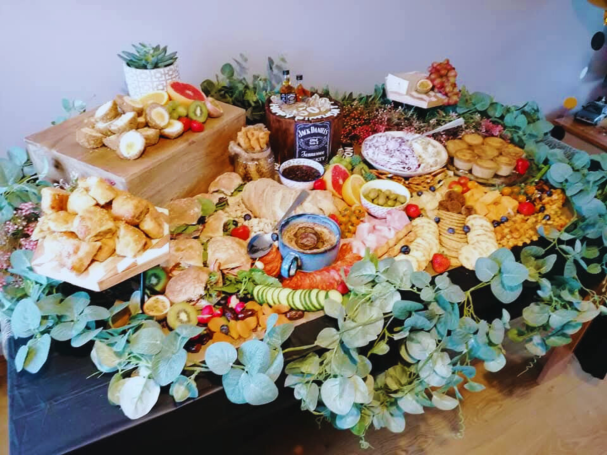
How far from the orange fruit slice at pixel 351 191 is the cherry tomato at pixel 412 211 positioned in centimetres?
18

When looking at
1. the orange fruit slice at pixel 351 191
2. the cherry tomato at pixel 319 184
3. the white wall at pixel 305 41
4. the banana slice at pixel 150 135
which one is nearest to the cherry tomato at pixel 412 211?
the orange fruit slice at pixel 351 191

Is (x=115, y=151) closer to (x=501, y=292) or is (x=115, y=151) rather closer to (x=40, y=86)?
(x=40, y=86)

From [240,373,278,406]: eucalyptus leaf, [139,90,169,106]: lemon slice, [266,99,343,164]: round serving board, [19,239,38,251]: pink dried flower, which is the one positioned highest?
[139,90,169,106]: lemon slice

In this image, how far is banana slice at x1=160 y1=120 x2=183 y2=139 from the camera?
4.66 ft

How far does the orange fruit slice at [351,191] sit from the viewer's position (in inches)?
62.1

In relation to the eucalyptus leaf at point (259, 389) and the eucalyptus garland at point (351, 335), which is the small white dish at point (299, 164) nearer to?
the eucalyptus garland at point (351, 335)

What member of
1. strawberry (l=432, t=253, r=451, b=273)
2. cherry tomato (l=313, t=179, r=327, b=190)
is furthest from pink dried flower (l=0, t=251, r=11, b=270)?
strawberry (l=432, t=253, r=451, b=273)

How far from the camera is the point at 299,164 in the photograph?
65.4 inches

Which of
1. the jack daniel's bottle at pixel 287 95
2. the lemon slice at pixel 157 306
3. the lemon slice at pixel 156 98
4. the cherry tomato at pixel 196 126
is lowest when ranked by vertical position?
the lemon slice at pixel 157 306

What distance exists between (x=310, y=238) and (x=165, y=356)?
20.6 inches

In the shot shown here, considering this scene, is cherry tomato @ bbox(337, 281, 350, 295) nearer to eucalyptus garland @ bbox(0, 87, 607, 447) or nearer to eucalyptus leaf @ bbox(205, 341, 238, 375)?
eucalyptus garland @ bbox(0, 87, 607, 447)

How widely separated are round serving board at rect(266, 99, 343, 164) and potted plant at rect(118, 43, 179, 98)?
1.29 ft

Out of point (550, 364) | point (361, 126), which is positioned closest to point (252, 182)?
point (361, 126)

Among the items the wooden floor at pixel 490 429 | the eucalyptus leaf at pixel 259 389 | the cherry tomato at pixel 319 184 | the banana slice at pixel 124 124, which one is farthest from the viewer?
the wooden floor at pixel 490 429
